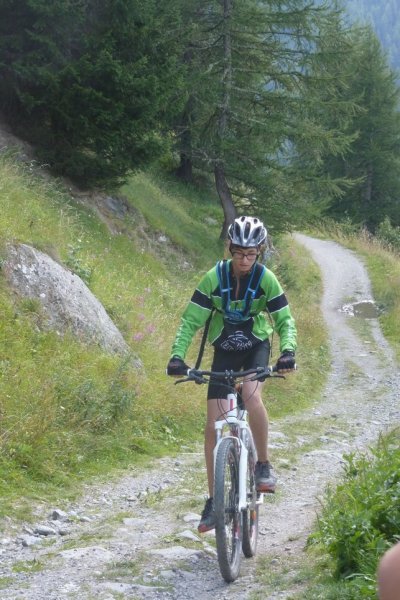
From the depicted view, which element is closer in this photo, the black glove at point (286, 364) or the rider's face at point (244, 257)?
the black glove at point (286, 364)

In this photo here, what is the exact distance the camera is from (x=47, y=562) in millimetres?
5406

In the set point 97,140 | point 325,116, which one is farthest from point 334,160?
point 97,140

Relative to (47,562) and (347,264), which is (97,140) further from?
(347,264)

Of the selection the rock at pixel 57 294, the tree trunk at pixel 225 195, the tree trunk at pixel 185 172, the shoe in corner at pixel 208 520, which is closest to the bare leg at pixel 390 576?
the shoe in corner at pixel 208 520

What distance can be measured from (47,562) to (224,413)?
1535 mm

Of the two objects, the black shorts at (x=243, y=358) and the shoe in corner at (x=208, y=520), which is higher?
the black shorts at (x=243, y=358)

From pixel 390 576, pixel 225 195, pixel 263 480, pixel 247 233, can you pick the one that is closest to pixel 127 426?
pixel 263 480

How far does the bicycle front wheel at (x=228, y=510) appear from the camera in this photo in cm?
492

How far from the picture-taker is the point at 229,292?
569 centimetres

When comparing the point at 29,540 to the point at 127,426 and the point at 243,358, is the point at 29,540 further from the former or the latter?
the point at 127,426

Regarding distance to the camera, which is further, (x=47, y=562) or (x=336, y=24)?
(x=336, y=24)

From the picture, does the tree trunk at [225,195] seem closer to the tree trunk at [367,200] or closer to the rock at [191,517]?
the rock at [191,517]

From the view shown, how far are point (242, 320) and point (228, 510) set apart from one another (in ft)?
4.34

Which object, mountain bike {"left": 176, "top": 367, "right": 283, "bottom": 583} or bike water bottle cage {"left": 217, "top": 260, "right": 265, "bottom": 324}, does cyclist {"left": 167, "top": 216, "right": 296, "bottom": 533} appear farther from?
mountain bike {"left": 176, "top": 367, "right": 283, "bottom": 583}
